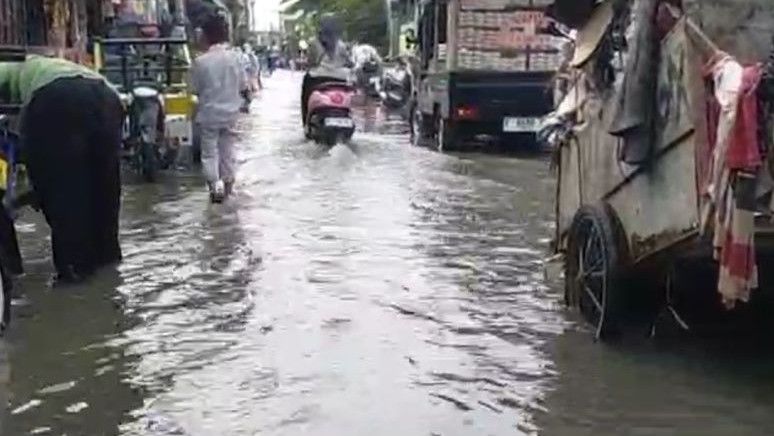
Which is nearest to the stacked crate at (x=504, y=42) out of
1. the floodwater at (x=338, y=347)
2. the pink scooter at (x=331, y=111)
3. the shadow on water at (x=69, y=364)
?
the pink scooter at (x=331, y=111)

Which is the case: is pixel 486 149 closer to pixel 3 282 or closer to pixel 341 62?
pixel 341 62

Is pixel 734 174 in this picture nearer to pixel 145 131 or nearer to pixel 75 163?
pixel 75 163

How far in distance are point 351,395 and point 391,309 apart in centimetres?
188

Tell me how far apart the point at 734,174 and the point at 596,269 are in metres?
1.77

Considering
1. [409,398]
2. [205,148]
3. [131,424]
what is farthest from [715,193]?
[205,148]

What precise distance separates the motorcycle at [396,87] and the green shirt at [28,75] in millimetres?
21434

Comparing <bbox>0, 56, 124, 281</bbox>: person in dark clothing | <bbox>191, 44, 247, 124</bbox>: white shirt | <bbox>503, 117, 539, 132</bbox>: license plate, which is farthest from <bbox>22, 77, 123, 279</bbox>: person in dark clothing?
<bbox>503, 117, 539, 132</bbox>: license plate

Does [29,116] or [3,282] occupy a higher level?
[29,116]

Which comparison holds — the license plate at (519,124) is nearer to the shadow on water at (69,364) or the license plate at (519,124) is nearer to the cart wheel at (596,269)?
the shadow on water at (69,364)

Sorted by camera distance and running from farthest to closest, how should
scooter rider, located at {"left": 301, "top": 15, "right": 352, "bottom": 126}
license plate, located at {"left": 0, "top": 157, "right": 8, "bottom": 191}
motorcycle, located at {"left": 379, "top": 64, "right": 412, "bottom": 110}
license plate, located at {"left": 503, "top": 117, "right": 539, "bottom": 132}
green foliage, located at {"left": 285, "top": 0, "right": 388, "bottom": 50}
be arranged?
green foliage, located at {"left": 285, "top": 0, "right": 388, "bottom": 50}, motorcycle, located at {"left": 379, "top": 64, "right": 412, "bottom": 110}, scooter rider, located at {"left": 301, "top": 15, "right": 352, "bottom": 126}, license plate, located at {"left": 503, "top": 117, "right": 539, "bottom": 132}, license plate, located at {"left": 0, "top": 157, "right": 8, "bottom": 191}

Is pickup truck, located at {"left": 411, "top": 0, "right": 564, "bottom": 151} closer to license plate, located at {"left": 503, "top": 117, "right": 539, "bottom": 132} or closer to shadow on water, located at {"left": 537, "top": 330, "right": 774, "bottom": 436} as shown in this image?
license plate, located at {"left": 503, "top": 117, "right": 539, "bottom": 132}

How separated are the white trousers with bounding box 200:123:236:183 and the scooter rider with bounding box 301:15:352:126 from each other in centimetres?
646

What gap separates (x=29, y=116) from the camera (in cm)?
824

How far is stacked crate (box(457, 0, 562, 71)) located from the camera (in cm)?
1889
